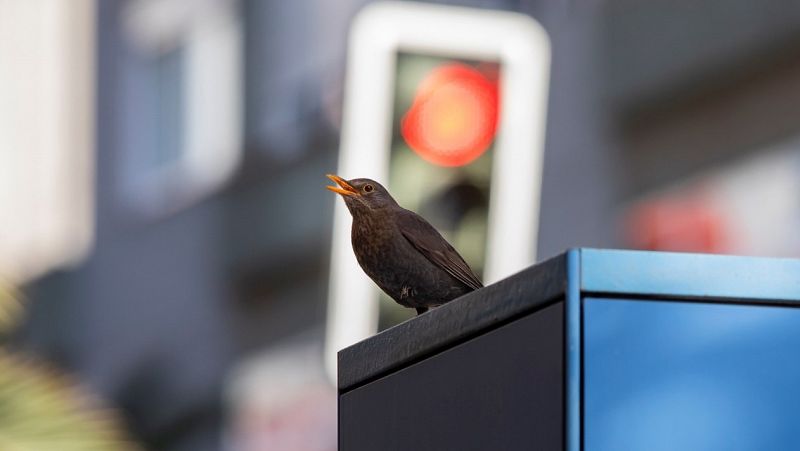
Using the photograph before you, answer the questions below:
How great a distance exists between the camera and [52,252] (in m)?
20.8

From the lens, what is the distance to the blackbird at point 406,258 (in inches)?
199

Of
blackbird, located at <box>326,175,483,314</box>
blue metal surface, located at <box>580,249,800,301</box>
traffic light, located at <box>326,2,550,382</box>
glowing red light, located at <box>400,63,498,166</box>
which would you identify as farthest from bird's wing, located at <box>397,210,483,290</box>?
glowing red light, located at <box>400,63,498,166</box>

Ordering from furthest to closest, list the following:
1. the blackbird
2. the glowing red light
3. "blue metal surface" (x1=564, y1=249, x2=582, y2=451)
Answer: the glowing red light
the blackbird
"blue metal surface" (x1=564, y1=249, x2=582, y2=451)

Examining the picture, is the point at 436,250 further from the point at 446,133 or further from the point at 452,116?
the point at 452,116

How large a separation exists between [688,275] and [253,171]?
52.2ft

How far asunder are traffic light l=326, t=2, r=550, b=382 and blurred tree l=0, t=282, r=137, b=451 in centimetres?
461

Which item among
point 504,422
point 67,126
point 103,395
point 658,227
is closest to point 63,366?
point 103,395

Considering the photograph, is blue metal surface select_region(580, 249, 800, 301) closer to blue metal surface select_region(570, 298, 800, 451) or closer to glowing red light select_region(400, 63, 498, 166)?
blue metal surface select_region(570, 298, 800, 451)

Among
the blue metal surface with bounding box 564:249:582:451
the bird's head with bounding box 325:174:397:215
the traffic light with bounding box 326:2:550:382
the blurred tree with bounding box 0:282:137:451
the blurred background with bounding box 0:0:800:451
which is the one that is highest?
the blurred background with bounding box 0:0:800:451

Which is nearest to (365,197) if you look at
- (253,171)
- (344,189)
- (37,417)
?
(344,189)

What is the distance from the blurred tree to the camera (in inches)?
297

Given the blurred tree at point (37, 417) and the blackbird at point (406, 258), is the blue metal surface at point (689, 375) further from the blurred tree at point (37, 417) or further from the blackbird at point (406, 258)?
the blurred tree at point (37, 417)

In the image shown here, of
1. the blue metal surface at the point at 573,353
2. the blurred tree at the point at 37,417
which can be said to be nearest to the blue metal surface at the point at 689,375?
the blue metal surface at the point at 573,353

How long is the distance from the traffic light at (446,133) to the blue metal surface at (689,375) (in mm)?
9504
